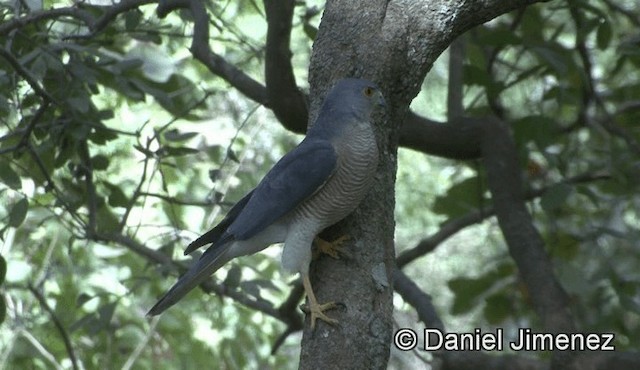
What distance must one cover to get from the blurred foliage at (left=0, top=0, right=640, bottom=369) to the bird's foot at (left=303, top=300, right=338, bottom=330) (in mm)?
1342

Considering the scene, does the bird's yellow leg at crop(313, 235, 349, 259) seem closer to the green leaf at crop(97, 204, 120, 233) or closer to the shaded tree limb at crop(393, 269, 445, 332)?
the shaded tree limb at crop(393, 269, 445, 332)

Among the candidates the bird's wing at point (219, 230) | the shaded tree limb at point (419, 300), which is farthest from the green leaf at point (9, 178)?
the shaded tree limb at point (419, 300)

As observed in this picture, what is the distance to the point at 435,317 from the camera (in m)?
4.00

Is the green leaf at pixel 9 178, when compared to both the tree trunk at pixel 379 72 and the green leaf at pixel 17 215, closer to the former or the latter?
the green leaf at pixel 17 215

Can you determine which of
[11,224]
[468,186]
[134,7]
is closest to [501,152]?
[468,186]

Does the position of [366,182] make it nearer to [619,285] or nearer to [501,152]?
[501,152]

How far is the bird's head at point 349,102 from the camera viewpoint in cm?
259

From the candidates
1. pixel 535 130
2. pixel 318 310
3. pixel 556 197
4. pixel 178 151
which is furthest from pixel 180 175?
pixel 318 310

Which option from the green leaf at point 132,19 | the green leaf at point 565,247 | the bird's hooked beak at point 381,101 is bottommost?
the bird's hooked beak at point 381,101

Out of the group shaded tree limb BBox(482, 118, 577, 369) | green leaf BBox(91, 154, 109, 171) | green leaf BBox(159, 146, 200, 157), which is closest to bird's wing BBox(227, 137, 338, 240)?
green leaf BBox(159, 146, 200, 157)

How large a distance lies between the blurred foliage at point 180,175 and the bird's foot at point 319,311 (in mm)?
1342

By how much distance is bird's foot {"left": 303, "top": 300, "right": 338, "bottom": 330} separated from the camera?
8.05 feet

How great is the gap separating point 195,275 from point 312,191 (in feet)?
1.47

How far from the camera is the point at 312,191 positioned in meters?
2.74
